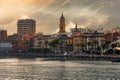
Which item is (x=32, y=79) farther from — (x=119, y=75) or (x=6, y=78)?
(x=119, y=75)

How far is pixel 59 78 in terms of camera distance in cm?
10025

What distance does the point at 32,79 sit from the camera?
97812mm

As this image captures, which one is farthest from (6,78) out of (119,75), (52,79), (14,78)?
(119,75)

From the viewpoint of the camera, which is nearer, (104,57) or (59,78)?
(59,78)

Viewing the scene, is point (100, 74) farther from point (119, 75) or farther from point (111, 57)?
point (111, 57)

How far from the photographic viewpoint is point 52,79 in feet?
322

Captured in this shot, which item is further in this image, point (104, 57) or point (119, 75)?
point (104, 57)

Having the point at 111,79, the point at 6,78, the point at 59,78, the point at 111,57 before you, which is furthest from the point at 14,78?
the point at 111,57

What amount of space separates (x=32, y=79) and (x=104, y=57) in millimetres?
102104

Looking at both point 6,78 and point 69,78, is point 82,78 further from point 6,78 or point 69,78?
point 6,78

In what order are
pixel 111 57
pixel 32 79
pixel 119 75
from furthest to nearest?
pixel 111 57, pixel 119 75, pixel 32 79

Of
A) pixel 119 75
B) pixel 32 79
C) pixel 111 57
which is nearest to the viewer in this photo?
pixel 32 79

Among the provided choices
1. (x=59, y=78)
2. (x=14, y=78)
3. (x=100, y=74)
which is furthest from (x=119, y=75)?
(x=14, y=78)

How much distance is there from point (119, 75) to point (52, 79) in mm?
14644
